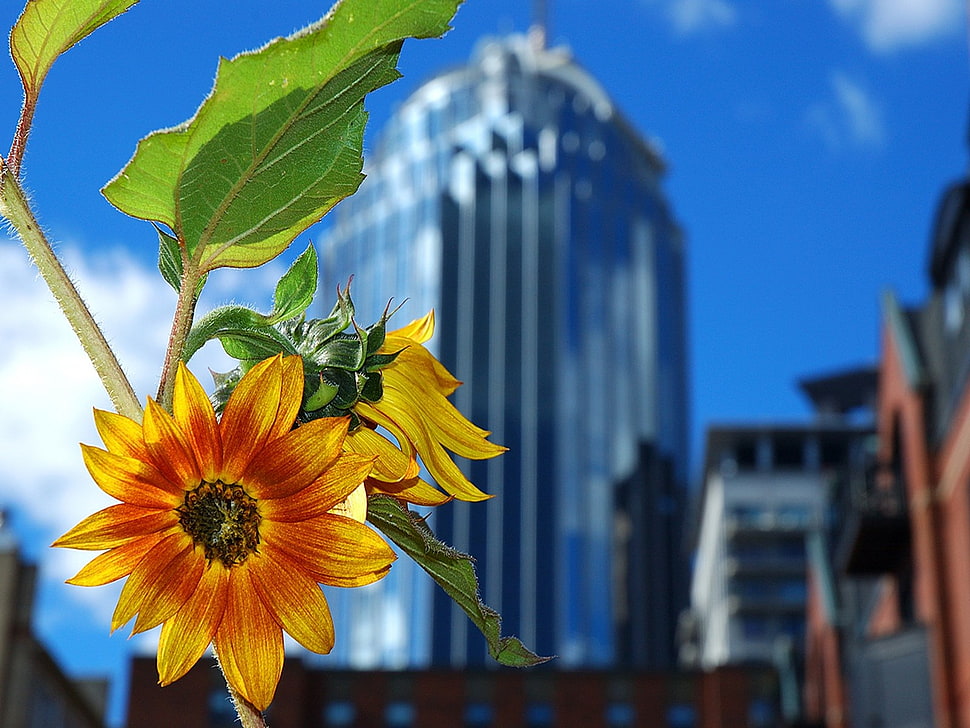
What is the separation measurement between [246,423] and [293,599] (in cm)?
10

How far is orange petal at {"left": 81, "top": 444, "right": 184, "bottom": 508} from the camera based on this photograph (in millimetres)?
724

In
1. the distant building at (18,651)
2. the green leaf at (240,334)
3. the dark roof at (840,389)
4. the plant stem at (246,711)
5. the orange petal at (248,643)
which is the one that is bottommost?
the plant stem at (246,711)

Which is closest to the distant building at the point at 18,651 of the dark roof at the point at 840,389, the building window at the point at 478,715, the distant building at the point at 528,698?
the distant building at the point at 528,698

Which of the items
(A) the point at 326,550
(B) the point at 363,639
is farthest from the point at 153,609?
(B) the point at 363,639

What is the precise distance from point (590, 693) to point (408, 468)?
180 feet

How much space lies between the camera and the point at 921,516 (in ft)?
66.8

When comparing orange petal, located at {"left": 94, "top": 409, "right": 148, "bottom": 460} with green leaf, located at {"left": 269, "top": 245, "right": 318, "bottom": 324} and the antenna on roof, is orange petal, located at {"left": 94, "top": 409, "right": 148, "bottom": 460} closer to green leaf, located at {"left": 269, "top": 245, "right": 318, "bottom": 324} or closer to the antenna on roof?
green leaf, located at {"left": 269, "top": 245, "right": 318, "bottom": 324}

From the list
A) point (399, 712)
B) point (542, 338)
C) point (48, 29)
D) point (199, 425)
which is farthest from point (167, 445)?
point (542, 338)

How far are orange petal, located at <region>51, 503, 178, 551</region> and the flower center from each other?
0.04 ft

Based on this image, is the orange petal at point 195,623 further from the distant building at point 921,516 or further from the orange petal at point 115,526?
the distant building at point 921,516

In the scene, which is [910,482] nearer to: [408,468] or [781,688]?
[781,688]

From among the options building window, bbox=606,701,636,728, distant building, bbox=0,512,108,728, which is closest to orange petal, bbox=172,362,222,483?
distant building, bbox=0,512,108,728

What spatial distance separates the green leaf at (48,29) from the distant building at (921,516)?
17.6m

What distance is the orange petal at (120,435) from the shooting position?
73cm
